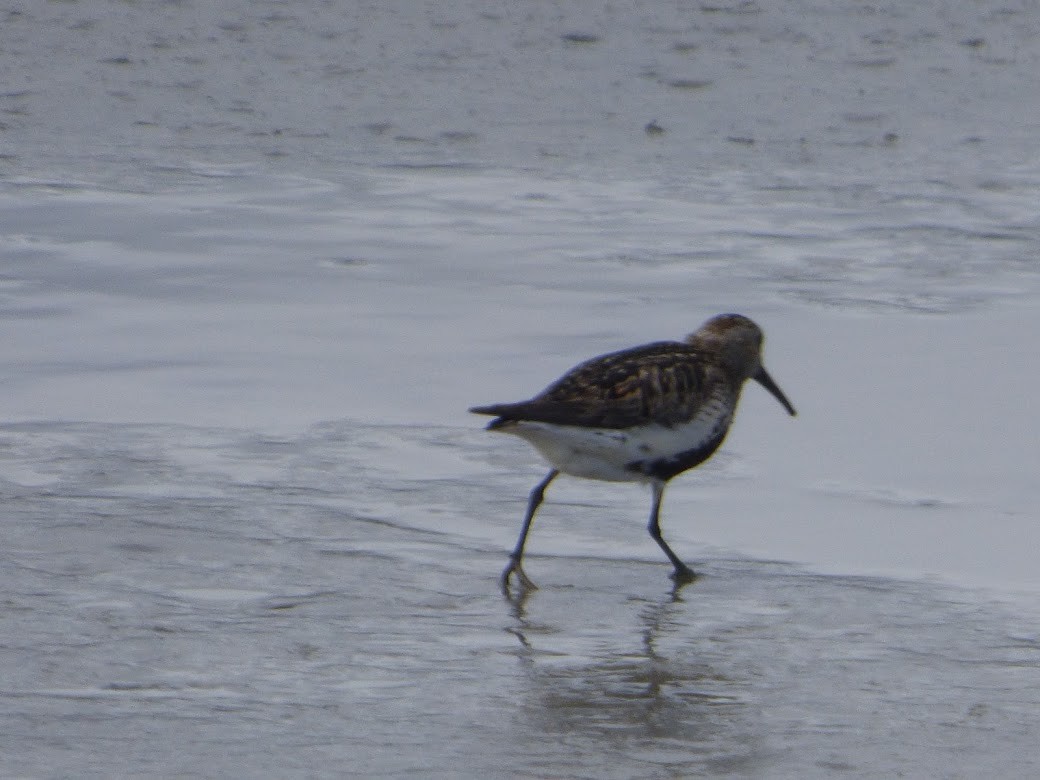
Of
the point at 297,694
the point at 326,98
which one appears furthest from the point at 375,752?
the point at 326,98

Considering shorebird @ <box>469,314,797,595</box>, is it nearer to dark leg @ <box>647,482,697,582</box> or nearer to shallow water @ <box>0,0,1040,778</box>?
dark leg @ <box>647,482,697,582</box>

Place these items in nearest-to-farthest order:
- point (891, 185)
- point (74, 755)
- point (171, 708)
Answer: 1. point (74, 755)
2. point (171, 708)
3. point (891, 185)

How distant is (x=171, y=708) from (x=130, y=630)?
0.70 m

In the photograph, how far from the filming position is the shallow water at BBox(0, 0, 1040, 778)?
5.55m

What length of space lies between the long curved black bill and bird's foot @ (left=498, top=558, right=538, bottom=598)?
175 centimetres

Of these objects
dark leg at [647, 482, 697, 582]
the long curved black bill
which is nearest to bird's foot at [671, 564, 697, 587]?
dark leg at [647, 482, 697, 582]

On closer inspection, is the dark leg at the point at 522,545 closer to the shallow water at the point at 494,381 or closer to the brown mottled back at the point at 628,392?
the shallow water at the point at 494,381

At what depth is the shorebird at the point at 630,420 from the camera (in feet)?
23.0

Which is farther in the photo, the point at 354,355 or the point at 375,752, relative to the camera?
the point at 354,355

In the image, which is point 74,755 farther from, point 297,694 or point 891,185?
point 891,185

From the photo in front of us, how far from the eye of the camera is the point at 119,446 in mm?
8070

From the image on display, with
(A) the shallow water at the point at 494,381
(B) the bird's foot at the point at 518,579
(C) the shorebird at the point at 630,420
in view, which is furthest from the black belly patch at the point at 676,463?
→ (B) the bird's foot at the point at 518,579

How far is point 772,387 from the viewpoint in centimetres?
834

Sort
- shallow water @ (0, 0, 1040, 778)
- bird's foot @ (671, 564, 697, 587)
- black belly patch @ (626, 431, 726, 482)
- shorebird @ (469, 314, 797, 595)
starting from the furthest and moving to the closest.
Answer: black belly patch @ (626, 431, 726, 482)
shorebird @ (469, 314, 797, 595)
bird's foot @ (671, 564, 697, 587)
shallow water @ (0, 0, 1040, 778)
